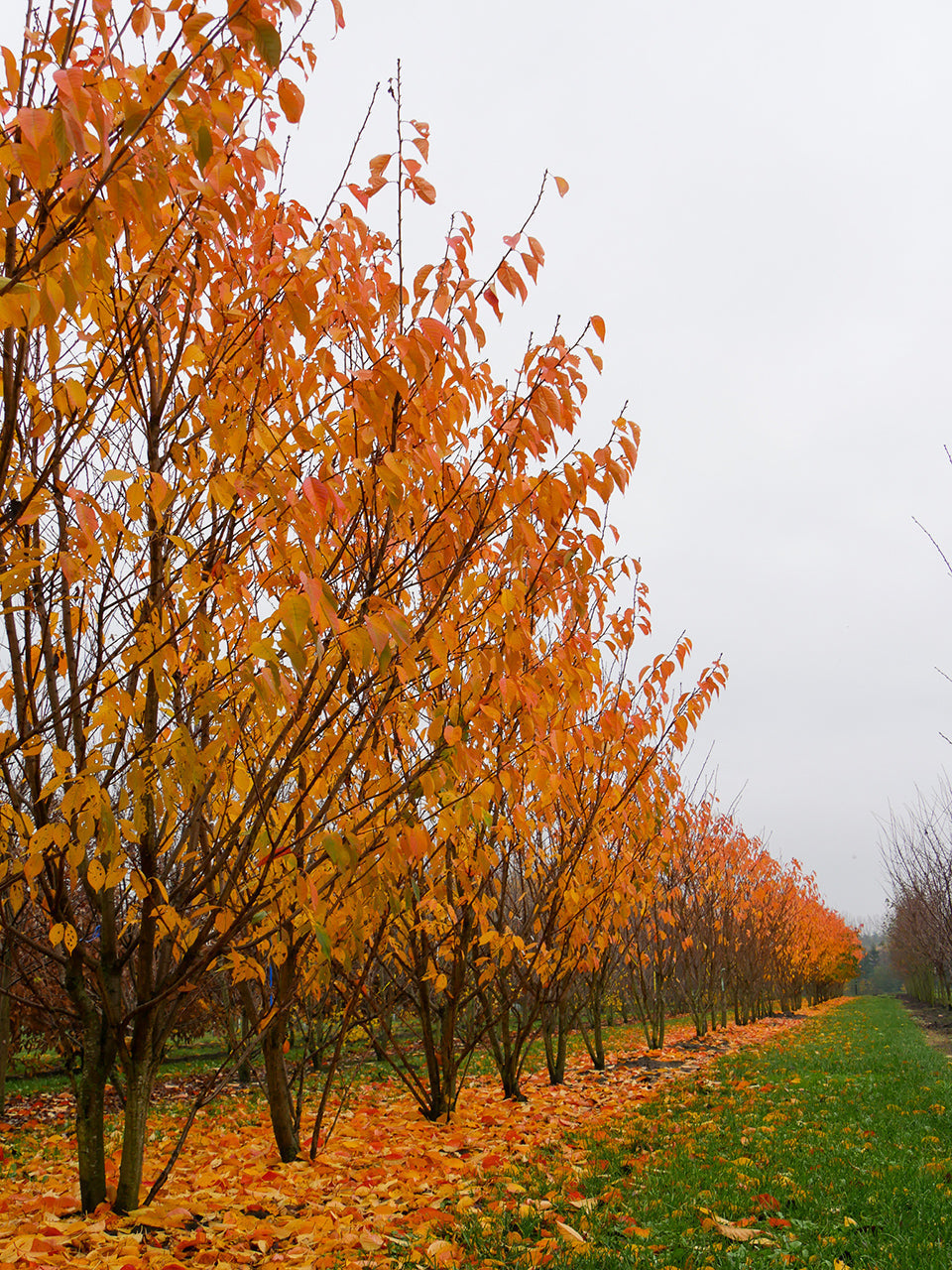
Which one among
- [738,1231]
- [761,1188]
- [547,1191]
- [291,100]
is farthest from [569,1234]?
[291,100]

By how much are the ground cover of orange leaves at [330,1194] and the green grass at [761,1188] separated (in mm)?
136

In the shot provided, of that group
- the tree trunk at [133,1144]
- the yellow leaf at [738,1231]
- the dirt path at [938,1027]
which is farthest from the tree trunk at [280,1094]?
the dirt path at [938,1027]

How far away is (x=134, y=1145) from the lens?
11.1 feet

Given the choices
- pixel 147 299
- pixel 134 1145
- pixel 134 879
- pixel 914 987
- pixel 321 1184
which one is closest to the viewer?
pixel 134 879

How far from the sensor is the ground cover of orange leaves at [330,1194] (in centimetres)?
306

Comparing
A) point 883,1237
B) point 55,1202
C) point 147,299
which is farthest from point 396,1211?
point 147,299

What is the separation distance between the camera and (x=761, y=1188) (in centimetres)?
384

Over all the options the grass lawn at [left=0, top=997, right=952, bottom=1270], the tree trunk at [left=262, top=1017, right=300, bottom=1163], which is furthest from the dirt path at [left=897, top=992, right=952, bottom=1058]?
the tree trunk at [left=262, top=1017, right=300, bottom=1163]

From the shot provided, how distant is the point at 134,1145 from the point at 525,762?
244cm

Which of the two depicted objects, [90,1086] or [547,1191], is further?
[547,1191]

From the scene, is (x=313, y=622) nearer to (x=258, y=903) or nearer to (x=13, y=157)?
(x=13, y=157)

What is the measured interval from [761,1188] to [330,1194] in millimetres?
2062

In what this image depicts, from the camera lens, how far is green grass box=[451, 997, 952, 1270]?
2.95 metres

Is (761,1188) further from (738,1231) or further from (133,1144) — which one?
(133,1144)
